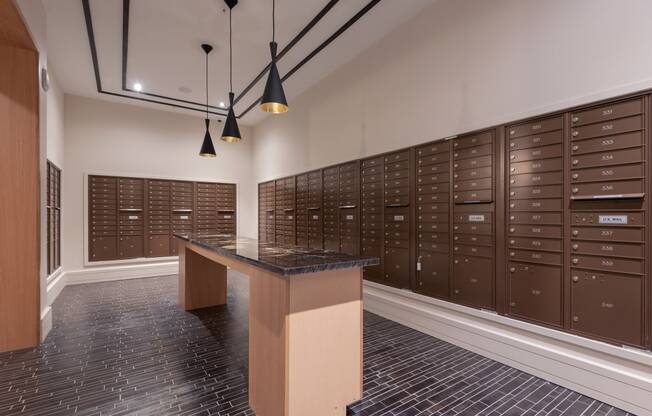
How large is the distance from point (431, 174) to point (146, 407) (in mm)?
2876

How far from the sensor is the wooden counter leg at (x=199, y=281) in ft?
12.0

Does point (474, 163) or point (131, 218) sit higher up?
point (474, 163)

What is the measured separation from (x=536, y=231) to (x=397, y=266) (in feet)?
4.77

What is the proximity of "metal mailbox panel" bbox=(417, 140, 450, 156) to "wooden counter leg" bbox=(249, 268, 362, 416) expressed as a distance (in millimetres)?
1700

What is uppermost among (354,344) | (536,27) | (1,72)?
(536,27)

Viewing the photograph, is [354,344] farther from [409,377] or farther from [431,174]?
[431,174]

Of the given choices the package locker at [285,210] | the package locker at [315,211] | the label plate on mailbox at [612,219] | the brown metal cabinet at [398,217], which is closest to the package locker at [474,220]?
the brown metal cabinet at [398,217]

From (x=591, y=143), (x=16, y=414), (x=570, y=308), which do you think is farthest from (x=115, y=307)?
(x=591, y=143)

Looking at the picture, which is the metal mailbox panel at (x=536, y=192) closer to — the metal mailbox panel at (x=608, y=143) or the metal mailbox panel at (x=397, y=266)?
the metal mailbox panel at (x=608, y=143)

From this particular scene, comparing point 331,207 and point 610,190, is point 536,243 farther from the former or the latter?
point 331,207

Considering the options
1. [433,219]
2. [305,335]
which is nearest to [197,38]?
[433,219]

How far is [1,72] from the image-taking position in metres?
2.57

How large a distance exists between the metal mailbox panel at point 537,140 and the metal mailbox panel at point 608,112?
119 mm

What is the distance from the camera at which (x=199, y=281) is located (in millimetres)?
3746
